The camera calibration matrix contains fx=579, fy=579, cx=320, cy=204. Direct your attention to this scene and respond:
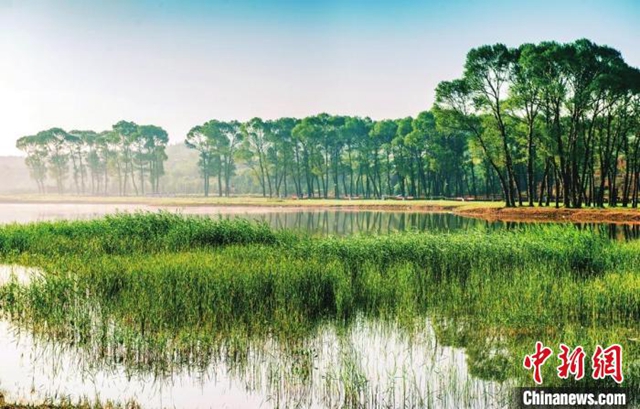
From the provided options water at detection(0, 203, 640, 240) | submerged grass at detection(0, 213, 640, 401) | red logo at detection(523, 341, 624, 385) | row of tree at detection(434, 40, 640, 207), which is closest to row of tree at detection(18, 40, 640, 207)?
row of tree at detection(434, 40, 640, 207)

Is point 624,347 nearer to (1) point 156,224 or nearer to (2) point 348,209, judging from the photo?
(1) point 156,224

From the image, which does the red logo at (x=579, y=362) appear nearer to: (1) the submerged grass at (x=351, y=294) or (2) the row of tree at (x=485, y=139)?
(1) the submerged grass at (x=351, y=294)

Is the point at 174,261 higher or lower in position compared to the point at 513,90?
lower

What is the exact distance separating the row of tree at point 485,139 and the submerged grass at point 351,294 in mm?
28543

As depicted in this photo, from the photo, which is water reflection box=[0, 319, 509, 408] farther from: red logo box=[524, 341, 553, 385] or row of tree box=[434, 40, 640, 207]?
row of tree box=[434, 40, 640, 207]

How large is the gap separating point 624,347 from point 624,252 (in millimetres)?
8776

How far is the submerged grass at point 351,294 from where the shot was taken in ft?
30.5

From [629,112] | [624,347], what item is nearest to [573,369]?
[624,347]

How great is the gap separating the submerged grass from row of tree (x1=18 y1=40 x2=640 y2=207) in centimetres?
2854

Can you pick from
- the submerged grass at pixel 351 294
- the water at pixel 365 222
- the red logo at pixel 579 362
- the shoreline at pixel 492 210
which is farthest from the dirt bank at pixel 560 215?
the red logo at pixel 579 362

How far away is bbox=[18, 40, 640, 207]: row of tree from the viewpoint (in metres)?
42.7

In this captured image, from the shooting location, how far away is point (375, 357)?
8812 millimetres

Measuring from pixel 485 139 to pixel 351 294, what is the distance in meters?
43.8

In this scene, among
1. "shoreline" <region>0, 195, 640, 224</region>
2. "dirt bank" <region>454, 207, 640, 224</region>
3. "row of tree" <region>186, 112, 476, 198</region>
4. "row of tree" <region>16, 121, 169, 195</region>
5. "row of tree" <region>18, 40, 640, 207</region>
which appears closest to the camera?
"dirt bank" <region>454, 207, 640, 224</region>
